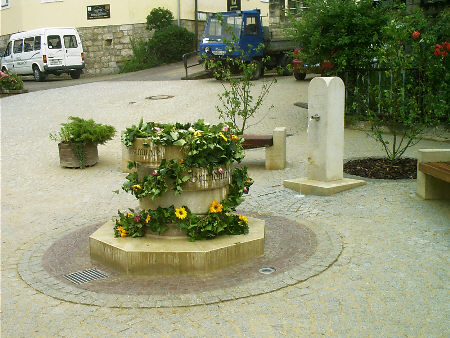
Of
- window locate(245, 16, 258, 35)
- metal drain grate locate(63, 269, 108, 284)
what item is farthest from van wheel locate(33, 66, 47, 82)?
metal drain grate locate(63, 269, 108, 284)

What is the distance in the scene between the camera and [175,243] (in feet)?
17.1

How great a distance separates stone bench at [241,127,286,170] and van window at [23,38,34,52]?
67.2 feet

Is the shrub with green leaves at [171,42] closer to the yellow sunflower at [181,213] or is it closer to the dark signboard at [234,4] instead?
the dark signboard at [234,4]

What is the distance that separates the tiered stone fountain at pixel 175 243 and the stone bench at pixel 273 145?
3.92 meters

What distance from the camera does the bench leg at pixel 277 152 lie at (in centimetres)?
942

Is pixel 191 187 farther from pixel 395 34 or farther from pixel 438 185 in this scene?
pixel 395 34

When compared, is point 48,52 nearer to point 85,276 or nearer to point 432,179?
point 432,179

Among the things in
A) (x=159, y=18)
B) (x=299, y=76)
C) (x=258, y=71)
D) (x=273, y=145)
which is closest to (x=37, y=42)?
(x=159, y=18)

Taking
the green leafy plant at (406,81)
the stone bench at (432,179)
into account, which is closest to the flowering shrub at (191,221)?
the stone bench at (432,179)

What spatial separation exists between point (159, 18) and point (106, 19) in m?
3.32

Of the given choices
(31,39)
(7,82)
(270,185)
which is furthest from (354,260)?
(31,39)

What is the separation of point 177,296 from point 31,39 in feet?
82.4

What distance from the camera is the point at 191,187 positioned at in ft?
17.2

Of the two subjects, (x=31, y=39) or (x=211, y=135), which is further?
(x=31, y=39)
